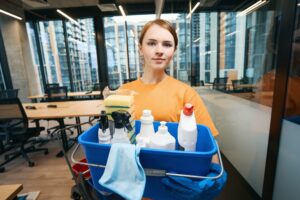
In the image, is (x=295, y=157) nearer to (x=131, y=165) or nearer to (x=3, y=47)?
(x=131, y=165)

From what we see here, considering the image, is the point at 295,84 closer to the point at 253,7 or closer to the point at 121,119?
the point at 253,7

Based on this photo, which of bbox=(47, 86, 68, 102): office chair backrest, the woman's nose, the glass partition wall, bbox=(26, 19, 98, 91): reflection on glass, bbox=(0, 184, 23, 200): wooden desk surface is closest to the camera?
the woman's nose

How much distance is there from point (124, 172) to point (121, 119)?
0.15m

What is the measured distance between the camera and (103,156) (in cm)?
46

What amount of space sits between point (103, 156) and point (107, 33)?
5.82 metres

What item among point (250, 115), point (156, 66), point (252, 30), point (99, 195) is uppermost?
point (252, 30)

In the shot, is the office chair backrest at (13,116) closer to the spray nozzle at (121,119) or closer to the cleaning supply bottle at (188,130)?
the spray nozzle at (121,119)

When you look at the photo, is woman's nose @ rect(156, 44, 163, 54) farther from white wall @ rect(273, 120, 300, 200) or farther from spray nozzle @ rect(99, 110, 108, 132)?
white wall @ rect(273, 120, 300, 200)

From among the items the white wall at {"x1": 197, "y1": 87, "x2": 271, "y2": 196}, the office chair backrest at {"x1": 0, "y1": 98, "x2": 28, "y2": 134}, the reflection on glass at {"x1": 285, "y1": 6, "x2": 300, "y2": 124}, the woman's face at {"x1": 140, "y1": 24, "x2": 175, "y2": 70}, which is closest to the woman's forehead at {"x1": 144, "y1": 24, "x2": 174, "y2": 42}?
the woman's face at {"x1": 140, "y1": 24, "x2": 175, "y2": 70}

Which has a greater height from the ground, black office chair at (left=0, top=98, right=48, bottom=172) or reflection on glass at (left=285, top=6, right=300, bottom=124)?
reflection on glass at (left=285, top=6, right=300, bottom=124)

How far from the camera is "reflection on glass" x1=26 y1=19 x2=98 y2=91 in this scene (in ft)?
18.3

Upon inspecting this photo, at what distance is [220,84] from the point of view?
7.61 ft

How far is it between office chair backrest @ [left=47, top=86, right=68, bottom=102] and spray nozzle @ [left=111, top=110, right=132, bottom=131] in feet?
12.7

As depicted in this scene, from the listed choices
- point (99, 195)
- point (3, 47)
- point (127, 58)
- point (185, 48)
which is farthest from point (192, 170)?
point (3, 47)
